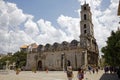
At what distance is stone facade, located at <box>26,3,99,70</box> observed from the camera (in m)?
67.3

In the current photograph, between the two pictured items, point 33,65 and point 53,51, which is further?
point 33,65

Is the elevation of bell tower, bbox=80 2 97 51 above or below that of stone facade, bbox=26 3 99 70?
above

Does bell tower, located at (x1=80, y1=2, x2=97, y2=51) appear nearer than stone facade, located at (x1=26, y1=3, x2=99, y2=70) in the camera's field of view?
No

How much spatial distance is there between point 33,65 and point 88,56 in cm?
2237

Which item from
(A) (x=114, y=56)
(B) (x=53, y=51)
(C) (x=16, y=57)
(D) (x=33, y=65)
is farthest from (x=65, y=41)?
(A) (x=114, y=56)

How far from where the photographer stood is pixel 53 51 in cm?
7388

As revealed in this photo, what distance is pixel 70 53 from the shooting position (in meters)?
69.1

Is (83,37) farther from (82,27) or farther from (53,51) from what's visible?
(53,51)

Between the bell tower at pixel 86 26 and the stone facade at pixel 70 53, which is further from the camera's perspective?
the bell tower at pixel 86 26

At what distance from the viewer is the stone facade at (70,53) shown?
6731cm

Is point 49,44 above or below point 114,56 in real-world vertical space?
above

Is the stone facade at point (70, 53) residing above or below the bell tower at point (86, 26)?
below

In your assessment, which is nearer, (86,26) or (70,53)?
(70,53)

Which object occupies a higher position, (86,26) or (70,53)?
(86,26)
